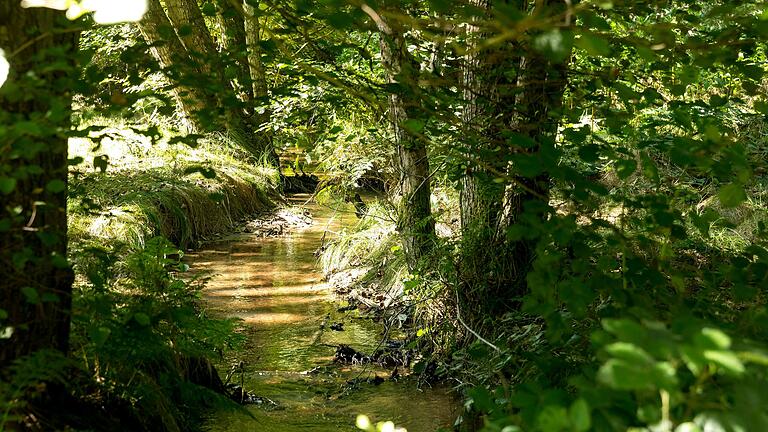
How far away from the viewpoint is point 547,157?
2070 millimetres

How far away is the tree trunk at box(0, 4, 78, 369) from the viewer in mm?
2016

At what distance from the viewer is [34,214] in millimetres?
2025

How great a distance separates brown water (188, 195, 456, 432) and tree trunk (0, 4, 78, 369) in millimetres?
1216

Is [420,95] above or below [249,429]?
above

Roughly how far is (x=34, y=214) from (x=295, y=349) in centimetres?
390

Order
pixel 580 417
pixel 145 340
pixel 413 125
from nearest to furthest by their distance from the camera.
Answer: pixel 580 417 < pixel 413 125 < pixel 145 340

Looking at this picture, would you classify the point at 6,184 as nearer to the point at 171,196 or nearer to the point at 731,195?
the point at 731,195

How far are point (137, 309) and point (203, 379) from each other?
4.49 feet

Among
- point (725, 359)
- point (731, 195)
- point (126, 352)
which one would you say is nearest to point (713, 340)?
point (725, 359)

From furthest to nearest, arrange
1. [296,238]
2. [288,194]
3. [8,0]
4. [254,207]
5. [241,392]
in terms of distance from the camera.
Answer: [288,194], [254,207], [296,238], [241,392], [8,0]

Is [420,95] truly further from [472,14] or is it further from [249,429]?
[249,429]

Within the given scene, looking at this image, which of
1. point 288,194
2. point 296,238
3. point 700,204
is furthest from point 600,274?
point 288,194

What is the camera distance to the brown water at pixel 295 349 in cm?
443

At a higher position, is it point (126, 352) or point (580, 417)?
point (580, 417)
